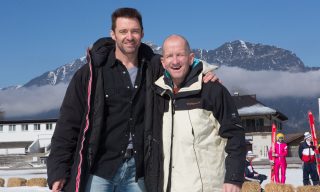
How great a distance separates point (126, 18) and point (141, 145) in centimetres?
101

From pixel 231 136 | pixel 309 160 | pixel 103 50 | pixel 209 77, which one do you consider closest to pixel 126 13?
pixel 103 50

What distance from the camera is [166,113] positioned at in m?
4.16

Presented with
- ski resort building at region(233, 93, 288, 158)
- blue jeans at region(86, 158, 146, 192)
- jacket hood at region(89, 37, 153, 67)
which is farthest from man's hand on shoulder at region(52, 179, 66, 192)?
ski resort building at region(233, 93, 288, 158)

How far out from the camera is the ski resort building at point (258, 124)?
58875 mm

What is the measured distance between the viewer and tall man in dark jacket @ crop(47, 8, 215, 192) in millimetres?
4141

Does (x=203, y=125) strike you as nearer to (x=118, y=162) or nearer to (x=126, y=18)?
Answer: (x=118, y=162)

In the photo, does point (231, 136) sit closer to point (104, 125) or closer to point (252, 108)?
point (104, 125)

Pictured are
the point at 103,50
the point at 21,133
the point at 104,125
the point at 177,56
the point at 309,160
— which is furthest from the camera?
the point at 21,133

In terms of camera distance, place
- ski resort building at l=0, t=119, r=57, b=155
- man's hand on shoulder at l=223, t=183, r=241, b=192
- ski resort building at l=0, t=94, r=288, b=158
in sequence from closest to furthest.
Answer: man's hand on shoulder at l=223, t=183, r=241, b=192
ski resort building at l=0, t=94, r=288, b=158
ski resort building at l=0, t=119, r=57, b=155

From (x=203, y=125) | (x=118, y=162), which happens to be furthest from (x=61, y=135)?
(x=203, y=125)

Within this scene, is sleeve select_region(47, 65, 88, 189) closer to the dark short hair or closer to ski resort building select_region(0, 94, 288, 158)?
the dark short hair

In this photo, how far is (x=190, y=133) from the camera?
401 cm

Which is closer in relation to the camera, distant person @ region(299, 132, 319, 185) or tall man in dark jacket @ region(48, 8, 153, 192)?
tall man in dark jacket @ region(48, 8, 153, 192)

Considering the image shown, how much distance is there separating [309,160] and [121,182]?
12.9 m
